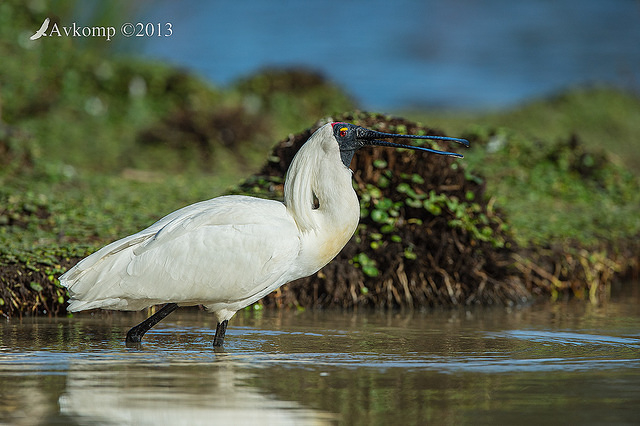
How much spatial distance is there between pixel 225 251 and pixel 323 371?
123cm

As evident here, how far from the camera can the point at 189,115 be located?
15484 millimetres

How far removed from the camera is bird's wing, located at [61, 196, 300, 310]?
5695 millimetres

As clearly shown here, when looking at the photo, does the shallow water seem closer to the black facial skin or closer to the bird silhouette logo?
the black facial skin

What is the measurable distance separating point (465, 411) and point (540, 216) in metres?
7.15

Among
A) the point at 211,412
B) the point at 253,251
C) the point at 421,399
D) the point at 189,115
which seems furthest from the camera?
the point at 189,115

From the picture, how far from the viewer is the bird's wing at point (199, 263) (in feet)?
18.7

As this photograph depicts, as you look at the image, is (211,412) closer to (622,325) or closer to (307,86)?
(622,325)

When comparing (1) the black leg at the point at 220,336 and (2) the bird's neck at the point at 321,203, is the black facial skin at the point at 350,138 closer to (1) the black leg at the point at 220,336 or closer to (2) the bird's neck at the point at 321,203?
(2) the bird's neck at the point at 321,203

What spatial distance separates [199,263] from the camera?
575 centimetres

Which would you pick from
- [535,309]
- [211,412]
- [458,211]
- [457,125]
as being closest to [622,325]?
[535,309]

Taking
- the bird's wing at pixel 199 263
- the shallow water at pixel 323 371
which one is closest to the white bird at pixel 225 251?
the bird's wing at pixel 199 263

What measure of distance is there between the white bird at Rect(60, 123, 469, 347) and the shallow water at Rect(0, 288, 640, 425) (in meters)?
0.31

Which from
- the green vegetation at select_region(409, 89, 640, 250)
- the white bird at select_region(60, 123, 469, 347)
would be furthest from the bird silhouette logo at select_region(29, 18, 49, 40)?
the white bird at select_region(60, 123, 469, 347)

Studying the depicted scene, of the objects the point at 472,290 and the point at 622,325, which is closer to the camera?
the point at 622,325
